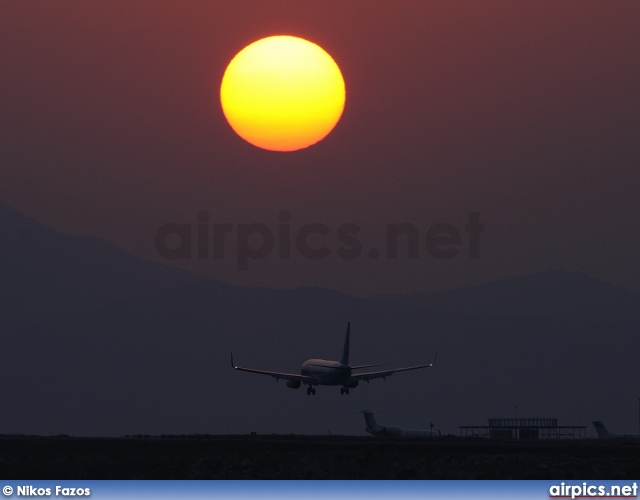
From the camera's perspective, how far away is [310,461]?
117 m

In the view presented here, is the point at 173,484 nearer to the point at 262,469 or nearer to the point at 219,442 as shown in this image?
the point at 262,469

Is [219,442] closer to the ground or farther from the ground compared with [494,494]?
farther from the ground

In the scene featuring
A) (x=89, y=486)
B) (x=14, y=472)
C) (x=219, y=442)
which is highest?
(x=219, y=442)

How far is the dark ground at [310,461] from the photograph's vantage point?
4476 inches

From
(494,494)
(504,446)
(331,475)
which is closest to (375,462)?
(331,475)

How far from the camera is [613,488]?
270 feet

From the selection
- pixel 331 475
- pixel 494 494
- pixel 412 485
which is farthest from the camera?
pixel 331 475

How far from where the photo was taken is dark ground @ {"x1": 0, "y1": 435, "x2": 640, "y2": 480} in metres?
114

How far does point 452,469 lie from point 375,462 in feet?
23.8

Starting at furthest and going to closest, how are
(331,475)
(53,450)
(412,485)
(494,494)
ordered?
(53,450)
(331,475)
(412,485)
(494,494)

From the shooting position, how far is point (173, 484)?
7756 centimetres

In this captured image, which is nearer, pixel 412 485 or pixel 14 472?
pixel 412 485

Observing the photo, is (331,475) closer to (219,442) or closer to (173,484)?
(219,442)

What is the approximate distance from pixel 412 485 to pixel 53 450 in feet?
177
